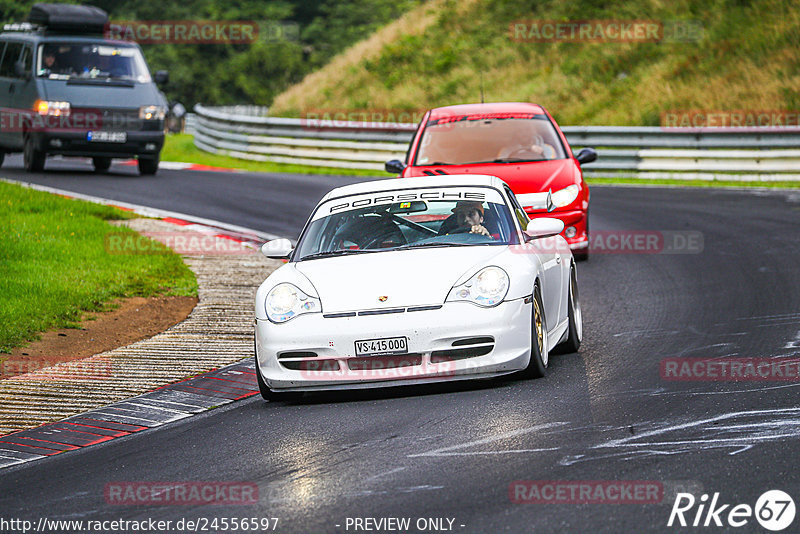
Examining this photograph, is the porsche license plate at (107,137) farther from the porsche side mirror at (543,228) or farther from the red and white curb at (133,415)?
the porsche side mirror at (543,228)

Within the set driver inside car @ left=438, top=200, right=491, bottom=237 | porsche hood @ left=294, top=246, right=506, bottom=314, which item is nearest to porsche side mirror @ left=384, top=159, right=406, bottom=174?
driver inside car @ left=438, top=200, right=491, bottom=237

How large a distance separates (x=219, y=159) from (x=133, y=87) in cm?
782

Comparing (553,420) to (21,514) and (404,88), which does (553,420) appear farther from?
(404,88)

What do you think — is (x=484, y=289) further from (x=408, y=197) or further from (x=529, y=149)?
(x=529, y=149)

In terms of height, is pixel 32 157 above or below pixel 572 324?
below

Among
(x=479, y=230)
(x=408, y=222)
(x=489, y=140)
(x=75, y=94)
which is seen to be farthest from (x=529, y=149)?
(x=75, y=94)

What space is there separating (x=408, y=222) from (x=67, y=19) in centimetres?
1675

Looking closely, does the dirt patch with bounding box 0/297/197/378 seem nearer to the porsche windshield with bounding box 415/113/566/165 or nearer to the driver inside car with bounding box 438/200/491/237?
the driver inside car with bounding box 438/200/491/237

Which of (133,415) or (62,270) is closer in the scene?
(133,415)

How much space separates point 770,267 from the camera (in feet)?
42.4

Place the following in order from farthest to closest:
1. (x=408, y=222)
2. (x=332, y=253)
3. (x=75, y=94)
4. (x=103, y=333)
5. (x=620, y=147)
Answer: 1. (x=620, y=147)
2. (x=75, y=94)
3. (x=103, y=333)
4. (x=408, y=222)
5. (x=332, y=253)

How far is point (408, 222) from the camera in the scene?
29.0ft

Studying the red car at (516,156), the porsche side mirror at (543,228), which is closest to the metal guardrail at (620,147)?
the red car at (516,156)

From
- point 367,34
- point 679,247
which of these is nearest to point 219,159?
point 679,247
